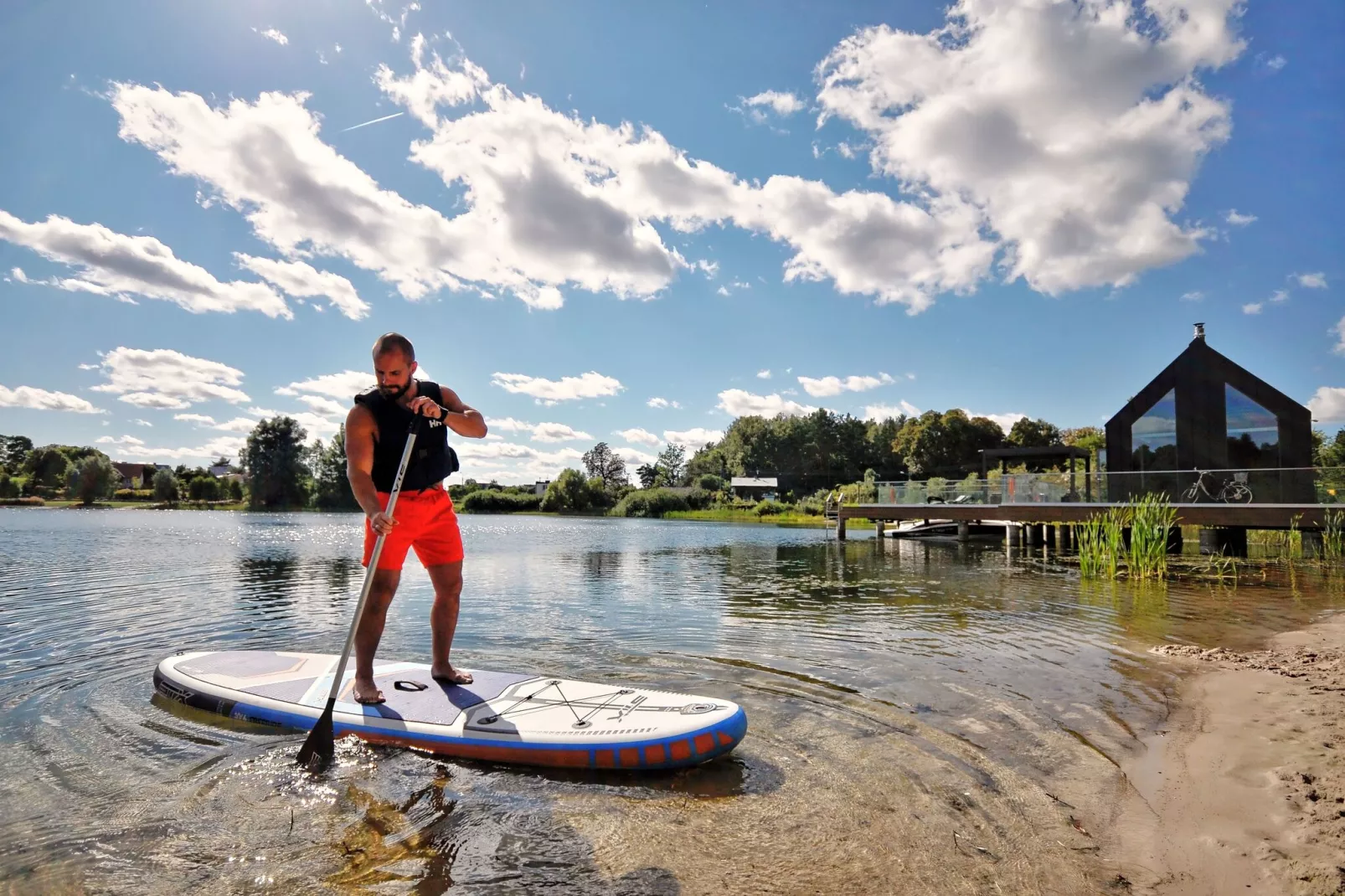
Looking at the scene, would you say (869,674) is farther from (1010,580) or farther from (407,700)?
(1010,580)

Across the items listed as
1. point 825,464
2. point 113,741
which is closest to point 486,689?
point 113,741

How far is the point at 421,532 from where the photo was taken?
4453 mm

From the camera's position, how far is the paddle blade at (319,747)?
371cm

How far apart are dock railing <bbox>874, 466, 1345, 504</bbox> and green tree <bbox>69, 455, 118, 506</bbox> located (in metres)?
80.8

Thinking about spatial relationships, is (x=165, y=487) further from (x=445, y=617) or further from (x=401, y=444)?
(x=401, y=444)

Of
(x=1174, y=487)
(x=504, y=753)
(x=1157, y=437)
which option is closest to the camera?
(x=504, y=753)

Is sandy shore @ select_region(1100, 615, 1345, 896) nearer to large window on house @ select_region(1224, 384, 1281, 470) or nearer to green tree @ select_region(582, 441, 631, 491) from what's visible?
large window on house @ select_region(1224, 384, 1281, 470)

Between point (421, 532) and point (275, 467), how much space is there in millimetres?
73723

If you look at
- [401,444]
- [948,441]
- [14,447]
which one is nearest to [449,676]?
[401,444]

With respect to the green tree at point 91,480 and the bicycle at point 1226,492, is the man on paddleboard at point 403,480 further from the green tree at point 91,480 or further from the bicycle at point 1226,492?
the green tree at point 91,480

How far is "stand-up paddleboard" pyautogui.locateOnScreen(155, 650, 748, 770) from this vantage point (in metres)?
3.61

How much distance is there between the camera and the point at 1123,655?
21.3 feet

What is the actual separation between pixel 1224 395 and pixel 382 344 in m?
23.4

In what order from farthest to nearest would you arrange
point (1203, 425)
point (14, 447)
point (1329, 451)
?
point (14, 447) → point (1329, 451) → point (1203, 425)
